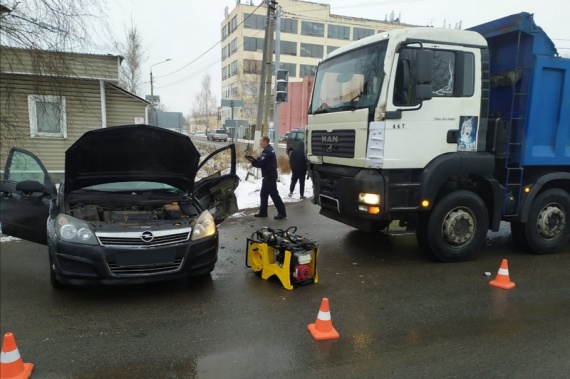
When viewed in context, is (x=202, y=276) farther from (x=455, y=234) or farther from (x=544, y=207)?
(x=544, y=207)

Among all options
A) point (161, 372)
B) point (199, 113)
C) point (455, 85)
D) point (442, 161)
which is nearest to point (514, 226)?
point (442, 161)

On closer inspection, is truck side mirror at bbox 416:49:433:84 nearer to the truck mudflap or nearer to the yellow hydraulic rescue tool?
the truck mudflap

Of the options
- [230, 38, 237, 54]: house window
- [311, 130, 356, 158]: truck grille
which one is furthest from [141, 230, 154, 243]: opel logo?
[230, 38, 237, 54]: house window

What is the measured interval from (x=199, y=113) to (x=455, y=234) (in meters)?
87.2

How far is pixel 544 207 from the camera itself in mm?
5891

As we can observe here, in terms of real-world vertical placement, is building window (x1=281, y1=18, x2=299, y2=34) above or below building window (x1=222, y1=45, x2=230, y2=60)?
above

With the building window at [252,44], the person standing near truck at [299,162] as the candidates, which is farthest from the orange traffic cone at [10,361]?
the building window at [252,44]

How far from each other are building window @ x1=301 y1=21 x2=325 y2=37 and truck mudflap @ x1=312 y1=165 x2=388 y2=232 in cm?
6540

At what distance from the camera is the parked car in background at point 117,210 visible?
3918 millimetres

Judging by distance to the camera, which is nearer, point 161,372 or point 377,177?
point 161,372

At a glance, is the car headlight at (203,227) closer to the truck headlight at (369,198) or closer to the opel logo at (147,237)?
the opel logo at (147,237)

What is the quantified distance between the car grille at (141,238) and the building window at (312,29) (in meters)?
67.6

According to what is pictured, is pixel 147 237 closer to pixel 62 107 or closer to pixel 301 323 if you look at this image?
pixel 301 323

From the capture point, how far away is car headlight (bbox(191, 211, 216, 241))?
436cm
